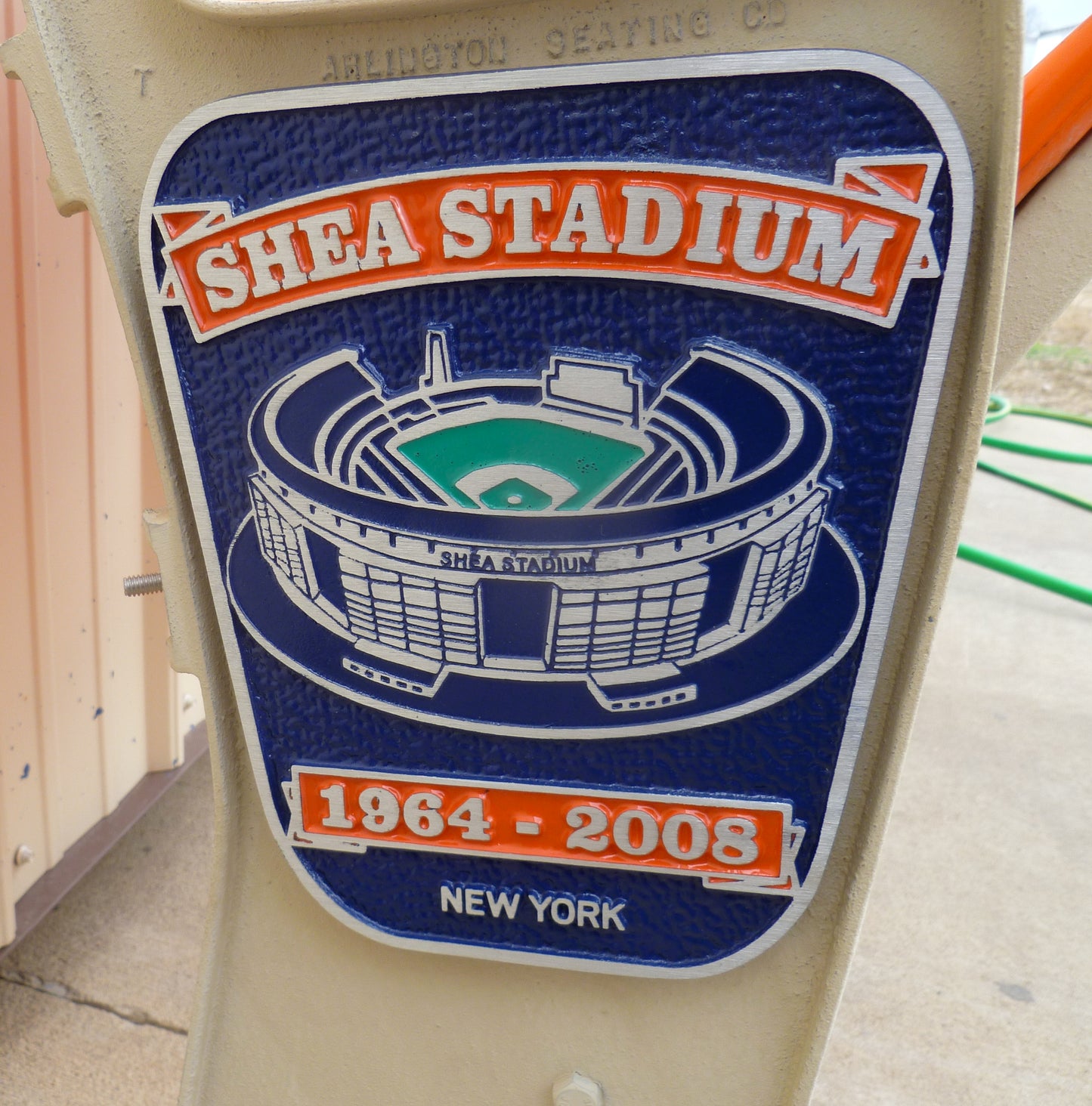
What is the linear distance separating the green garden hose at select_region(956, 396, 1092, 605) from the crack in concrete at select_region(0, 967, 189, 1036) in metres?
1.68

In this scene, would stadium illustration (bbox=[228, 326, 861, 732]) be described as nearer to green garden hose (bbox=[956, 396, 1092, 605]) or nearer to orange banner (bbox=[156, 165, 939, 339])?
orange banner (bbox=[156, 165, 939, 339])

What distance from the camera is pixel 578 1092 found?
0.82 meters

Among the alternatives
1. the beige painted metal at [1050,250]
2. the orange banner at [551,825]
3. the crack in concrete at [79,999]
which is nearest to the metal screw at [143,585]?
the orange banner at [551,825]

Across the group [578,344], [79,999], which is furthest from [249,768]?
[79,999]

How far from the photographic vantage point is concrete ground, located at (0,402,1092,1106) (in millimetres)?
1376

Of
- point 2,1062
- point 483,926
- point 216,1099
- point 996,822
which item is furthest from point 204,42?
point 996,822

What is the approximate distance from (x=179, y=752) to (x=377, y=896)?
114cm

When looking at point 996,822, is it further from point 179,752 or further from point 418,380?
point 418,380

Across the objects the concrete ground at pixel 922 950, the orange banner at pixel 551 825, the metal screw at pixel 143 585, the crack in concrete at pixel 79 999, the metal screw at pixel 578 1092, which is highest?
Answer: the metal screw at pixel 143 585

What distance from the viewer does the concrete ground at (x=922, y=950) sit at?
138 centimetres

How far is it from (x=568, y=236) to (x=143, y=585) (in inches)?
20.7

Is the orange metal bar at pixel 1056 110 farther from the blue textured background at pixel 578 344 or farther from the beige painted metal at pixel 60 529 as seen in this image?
the beige painted metal at pixel 60 529

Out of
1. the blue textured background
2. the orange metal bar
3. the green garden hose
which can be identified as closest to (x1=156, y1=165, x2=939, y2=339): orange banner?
the blue textured background

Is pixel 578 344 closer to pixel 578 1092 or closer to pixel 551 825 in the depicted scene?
pixel 551 825
